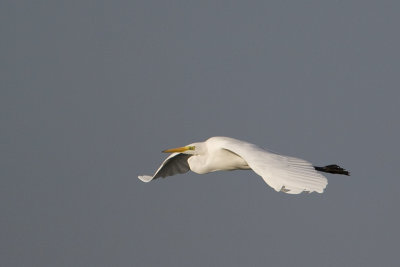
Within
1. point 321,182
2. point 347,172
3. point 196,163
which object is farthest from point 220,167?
point 321,182

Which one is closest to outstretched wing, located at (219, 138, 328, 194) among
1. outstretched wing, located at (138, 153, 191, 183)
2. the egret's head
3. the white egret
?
the white egret

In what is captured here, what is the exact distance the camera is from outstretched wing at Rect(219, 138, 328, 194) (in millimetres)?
11359

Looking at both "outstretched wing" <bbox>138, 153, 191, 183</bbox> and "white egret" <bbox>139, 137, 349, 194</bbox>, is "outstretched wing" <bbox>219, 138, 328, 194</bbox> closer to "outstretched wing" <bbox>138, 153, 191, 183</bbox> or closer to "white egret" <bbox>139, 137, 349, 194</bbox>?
"white egret" <bbox>139, 137, 349, 194</bbox>

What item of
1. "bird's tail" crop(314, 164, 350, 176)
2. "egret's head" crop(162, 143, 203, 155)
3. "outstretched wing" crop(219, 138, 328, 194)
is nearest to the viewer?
"outstretched wing" crop(219, 138, 328, 194)

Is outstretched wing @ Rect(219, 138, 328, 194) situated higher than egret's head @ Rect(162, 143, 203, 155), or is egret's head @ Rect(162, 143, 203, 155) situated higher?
egret's head @ Rect(162, 143, 203, 155)

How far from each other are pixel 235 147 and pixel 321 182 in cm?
306

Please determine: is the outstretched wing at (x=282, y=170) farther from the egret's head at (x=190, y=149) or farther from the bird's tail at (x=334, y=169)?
the bird's tail at (x=334, y=169)

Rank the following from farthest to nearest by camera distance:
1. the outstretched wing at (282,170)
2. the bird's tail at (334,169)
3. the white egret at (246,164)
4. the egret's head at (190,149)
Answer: the bird's tail at (334,169), the egret's head at (190,149), the white egret at (246,164), the outstretched wing at (282,170)

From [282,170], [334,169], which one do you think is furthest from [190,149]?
[282,170]

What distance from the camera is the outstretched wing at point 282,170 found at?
Answer: 447 inches

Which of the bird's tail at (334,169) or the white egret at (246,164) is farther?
the bird's tail at (334,169)

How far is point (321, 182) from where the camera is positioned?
11453 mm

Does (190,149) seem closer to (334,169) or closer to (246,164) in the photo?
(246,164)

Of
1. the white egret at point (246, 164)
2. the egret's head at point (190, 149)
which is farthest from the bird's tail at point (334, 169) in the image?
the egret's head at point (190, 149)
